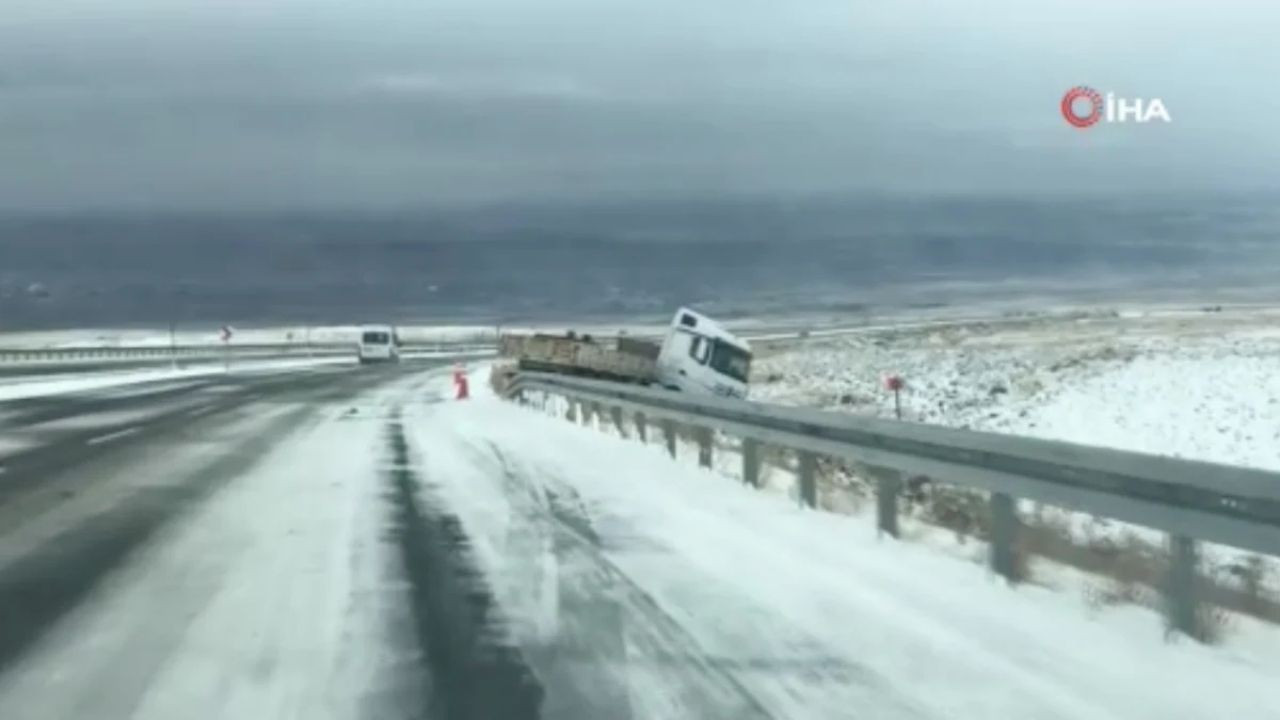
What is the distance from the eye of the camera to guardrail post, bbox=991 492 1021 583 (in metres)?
11.2

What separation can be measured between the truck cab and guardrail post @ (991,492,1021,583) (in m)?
31.6

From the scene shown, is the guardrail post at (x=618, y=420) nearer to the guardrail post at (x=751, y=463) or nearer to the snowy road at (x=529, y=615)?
the snowy road at (x=529, y=615)

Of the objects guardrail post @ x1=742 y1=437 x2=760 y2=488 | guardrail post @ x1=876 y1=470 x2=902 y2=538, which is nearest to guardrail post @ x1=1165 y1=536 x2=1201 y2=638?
guardrail post @ x1=876 y1=470 x2=902 y2=538

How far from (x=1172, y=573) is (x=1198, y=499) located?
24.4 inches

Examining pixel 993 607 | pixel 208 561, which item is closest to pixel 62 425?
pixel 208 561

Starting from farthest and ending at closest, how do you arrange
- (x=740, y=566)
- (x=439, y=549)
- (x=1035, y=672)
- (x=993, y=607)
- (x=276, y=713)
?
(x=439, y=549), (x=740, y=566), (x=993, y=607), (x=1035, y=672), (x=276, y=713)

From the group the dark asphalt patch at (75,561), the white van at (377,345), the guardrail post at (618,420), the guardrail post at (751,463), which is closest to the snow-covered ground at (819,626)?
the guardrail post at (751,463)

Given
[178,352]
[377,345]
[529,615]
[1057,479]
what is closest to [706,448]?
[529,615]

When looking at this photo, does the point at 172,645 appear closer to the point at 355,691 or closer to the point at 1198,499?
the point at 355,691

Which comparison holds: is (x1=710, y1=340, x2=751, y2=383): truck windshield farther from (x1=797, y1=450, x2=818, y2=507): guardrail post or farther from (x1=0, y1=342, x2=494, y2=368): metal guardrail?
(x1=0, y1=342, x2=494, y2=368): metal guardrail

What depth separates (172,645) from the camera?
957cm

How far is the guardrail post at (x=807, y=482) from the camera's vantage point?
16.0 meters

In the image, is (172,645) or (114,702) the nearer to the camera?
(114,702)

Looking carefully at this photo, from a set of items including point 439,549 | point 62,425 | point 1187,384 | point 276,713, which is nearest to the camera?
point 276,713
